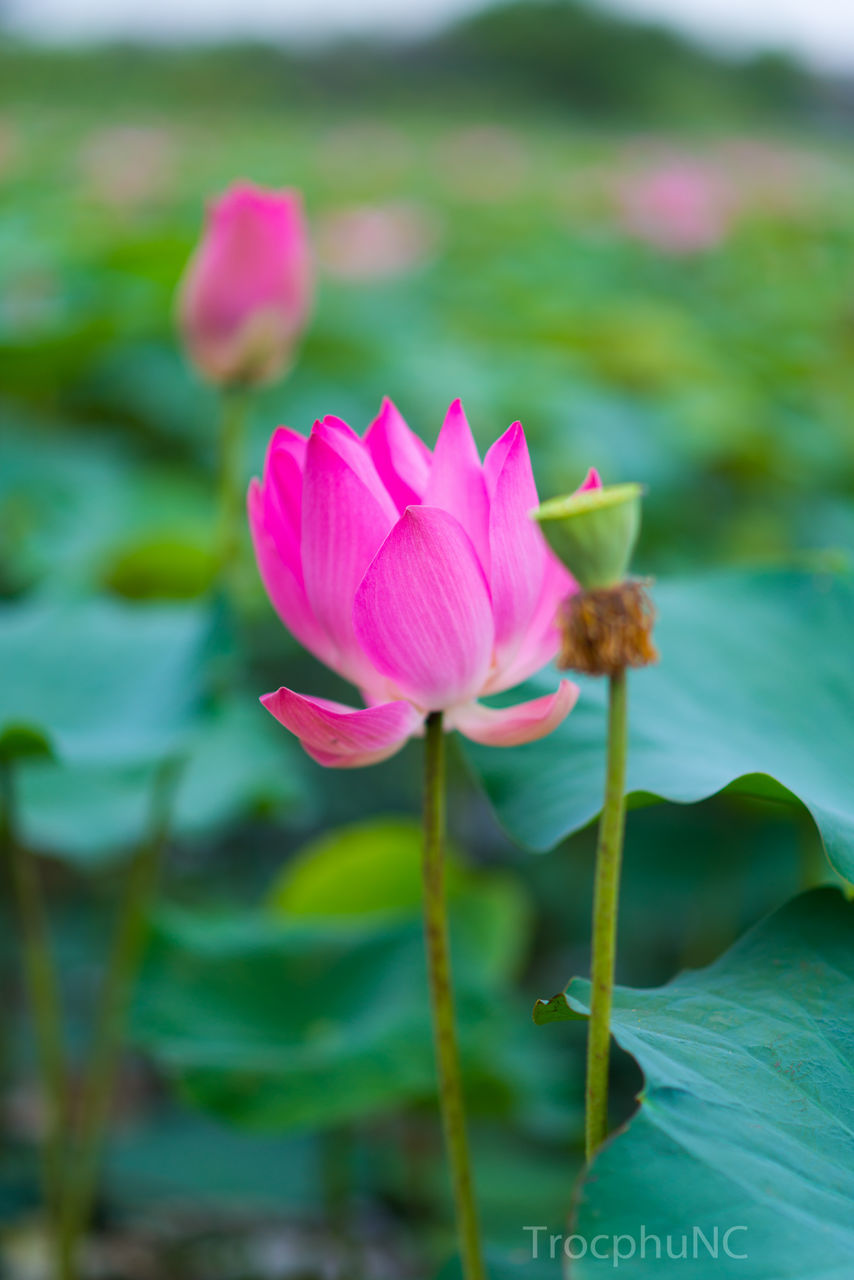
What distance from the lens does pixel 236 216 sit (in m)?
0.87

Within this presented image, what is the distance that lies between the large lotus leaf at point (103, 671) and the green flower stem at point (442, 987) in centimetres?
24

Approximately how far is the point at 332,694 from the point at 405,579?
54.1 inches

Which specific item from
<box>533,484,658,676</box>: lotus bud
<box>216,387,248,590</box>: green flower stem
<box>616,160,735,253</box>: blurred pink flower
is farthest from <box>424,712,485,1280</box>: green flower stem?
<box>616,160,735,253</box>: blurred pink flower

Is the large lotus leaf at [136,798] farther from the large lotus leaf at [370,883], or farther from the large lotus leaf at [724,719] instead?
the large lotus leaf at [724,719]

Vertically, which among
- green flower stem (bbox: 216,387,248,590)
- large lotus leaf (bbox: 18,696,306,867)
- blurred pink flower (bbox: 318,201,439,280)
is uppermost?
blurred pink flower (bbox: 318,201,439,280)

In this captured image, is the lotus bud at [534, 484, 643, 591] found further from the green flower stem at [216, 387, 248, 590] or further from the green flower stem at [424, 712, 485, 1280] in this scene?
the green flower stem at [216, 387, 248, 590]

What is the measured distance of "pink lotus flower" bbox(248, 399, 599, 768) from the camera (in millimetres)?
385

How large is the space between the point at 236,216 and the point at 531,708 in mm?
583

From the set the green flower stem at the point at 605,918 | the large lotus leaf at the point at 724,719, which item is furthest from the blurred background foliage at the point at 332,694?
the green flower stem at the point at 605,918

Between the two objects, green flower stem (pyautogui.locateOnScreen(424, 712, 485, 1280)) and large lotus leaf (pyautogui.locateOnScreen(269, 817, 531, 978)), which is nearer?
green flower stem (pyautogui.locateOnScreen(424, 712, 485, 1280))

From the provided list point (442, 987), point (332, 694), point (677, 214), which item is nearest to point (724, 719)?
point (442, 987)

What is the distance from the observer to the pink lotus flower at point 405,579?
385 millimetres

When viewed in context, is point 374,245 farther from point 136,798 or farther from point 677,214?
point 136,798

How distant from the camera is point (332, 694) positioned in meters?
1.74
